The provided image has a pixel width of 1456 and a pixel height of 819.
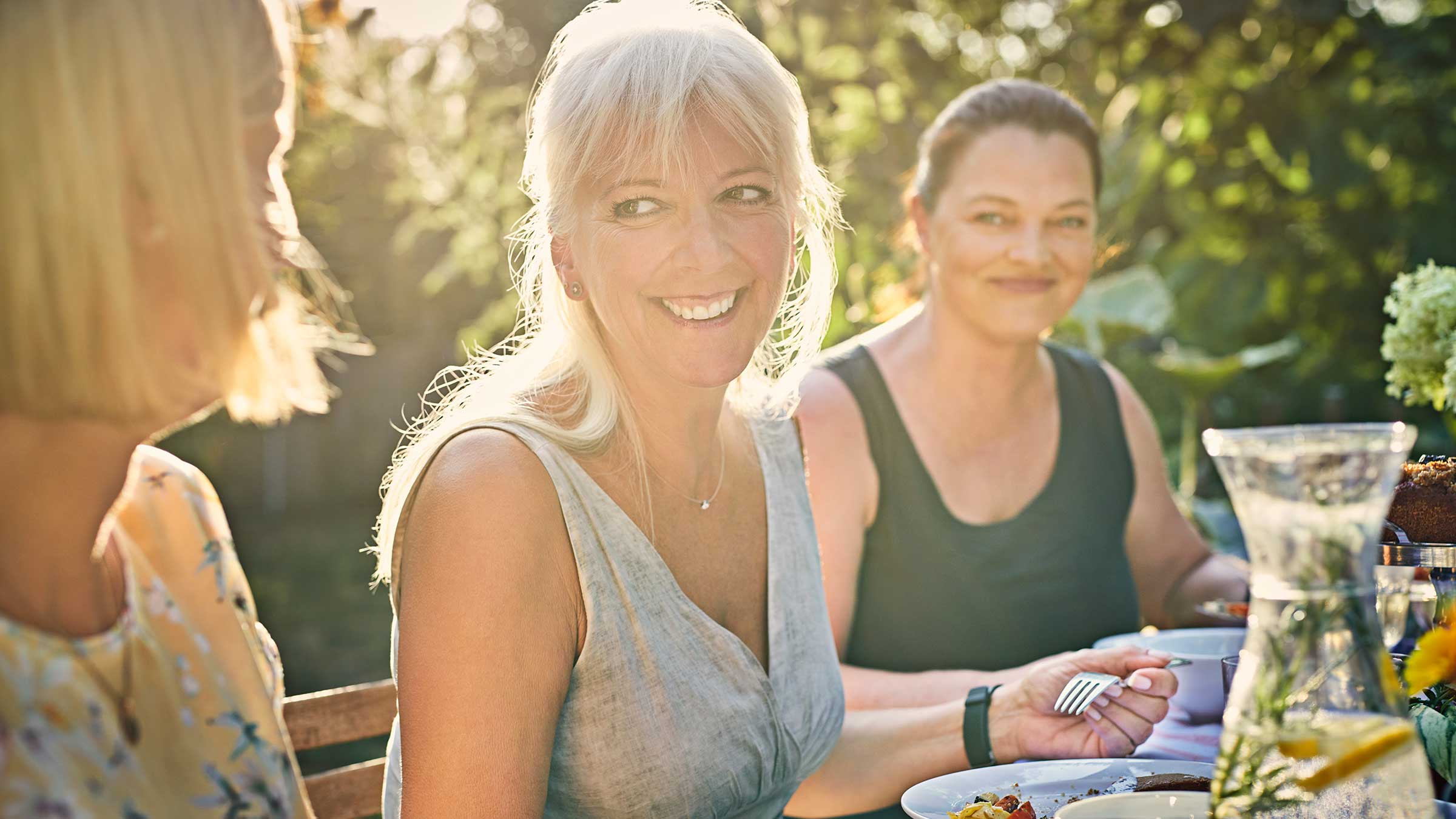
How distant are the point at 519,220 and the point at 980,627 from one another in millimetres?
1312

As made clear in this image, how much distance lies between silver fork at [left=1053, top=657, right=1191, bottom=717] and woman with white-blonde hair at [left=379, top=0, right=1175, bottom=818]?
Answer: 0.04 metres

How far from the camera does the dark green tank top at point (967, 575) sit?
2.58 metres

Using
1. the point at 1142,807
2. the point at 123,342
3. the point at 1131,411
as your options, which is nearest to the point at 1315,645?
the point at 1142,807

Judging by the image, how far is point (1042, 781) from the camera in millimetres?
1497

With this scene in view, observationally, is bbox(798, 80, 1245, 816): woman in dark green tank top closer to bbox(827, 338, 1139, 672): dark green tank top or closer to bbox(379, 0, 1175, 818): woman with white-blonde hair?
bbox(827, 338, 1139, 672): dark green tank top

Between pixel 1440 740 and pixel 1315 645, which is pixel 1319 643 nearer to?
Answer: pixel 1315 645

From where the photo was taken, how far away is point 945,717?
1.87 metres

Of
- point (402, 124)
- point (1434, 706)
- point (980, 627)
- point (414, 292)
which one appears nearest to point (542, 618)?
point (1434, 706)

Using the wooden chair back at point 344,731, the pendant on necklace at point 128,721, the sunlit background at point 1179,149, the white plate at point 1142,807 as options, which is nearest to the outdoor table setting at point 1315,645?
the white plate at point 1142,807

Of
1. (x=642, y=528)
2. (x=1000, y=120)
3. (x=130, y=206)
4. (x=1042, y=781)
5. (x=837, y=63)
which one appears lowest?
(x=1042, y=781)

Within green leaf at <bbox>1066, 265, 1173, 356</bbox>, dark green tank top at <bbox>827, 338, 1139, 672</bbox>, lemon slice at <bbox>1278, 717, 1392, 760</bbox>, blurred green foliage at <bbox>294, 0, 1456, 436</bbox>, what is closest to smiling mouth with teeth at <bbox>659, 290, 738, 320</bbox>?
dark green tank top at <bbox>827, 338, 1139, 672</bbox>

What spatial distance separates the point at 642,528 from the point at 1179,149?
13.6 ft

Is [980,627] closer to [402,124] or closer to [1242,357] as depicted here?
[1242,357]


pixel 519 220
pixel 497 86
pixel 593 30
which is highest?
pixel 497 86
